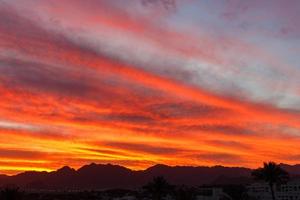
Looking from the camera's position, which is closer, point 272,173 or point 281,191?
point 272,173

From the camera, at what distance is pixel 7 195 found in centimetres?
8469

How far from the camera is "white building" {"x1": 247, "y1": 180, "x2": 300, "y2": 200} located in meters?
136

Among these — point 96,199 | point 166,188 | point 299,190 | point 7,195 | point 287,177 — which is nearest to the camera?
point 7,195

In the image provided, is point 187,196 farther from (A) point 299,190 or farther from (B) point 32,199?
(B) point 32,199

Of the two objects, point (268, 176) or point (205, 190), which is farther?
point (205, 190)

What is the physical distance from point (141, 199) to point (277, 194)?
1748 inches

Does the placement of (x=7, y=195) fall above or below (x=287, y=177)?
below

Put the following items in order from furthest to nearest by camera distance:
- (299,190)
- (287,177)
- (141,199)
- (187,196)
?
(141,199), (299,190), (187,196), (287,177)

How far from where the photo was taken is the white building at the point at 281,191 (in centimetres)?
13562

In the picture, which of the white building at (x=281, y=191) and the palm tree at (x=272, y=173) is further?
the white building at (x=281, y=191)

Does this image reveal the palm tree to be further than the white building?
No

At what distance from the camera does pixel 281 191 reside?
5522 inches

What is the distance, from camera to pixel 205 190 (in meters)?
149

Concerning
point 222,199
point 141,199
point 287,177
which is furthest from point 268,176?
point 141,199
